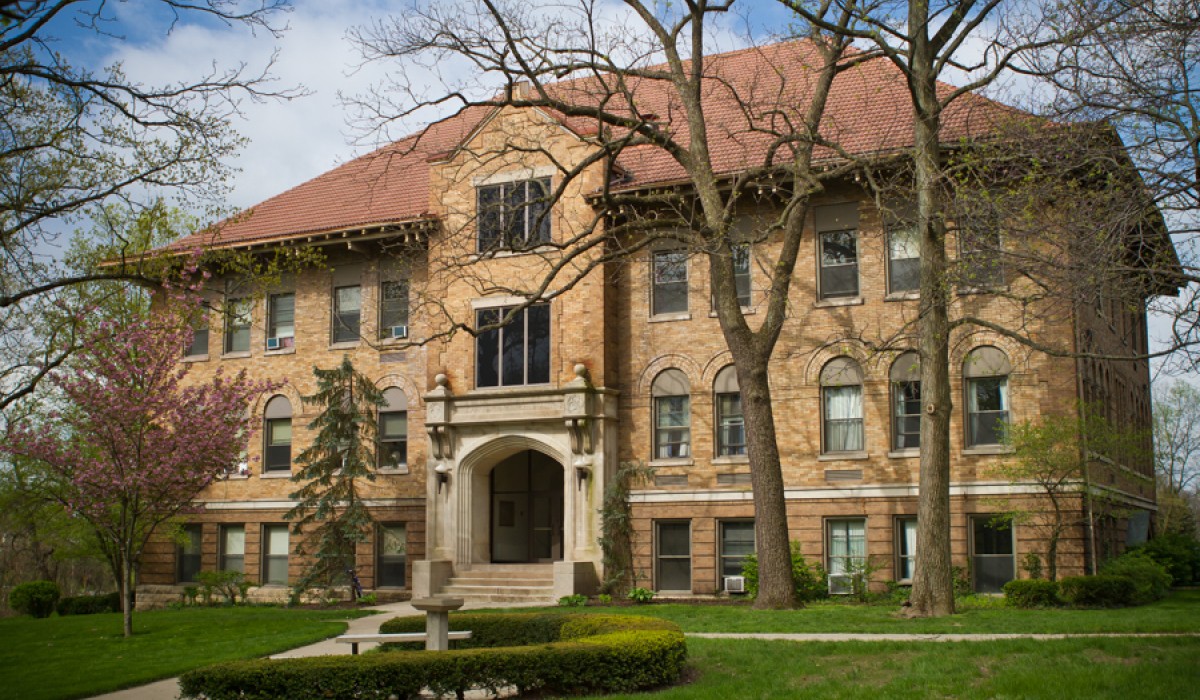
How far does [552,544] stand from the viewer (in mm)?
29688

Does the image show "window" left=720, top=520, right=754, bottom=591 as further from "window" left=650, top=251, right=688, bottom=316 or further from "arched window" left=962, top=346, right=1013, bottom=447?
"arched window" left=962, top=346, right=1013, bottom=447

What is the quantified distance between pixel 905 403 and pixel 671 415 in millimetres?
5310

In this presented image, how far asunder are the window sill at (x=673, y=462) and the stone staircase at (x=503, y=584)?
333cm

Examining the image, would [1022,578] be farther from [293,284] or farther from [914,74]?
[293,284]

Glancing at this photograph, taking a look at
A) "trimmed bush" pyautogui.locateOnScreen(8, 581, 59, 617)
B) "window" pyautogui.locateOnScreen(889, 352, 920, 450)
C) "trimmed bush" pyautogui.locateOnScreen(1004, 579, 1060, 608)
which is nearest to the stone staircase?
"window" pyautogui.locateOnScreen(889, 352, 920, 450)

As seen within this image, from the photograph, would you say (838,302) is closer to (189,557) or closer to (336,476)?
(336,476)

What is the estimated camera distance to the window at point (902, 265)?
84.8 ft

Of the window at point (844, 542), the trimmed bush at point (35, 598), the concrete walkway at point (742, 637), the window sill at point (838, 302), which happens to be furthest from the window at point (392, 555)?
the window sill at point (838, 302)

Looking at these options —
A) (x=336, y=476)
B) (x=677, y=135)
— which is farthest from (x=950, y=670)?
(x=677, y=135)

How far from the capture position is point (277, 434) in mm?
31688

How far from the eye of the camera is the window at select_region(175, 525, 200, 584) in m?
32.0

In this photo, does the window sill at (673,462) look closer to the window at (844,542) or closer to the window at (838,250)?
the window at (844,542)

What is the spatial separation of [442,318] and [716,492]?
25.7 ft

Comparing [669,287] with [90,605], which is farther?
[90,605]
